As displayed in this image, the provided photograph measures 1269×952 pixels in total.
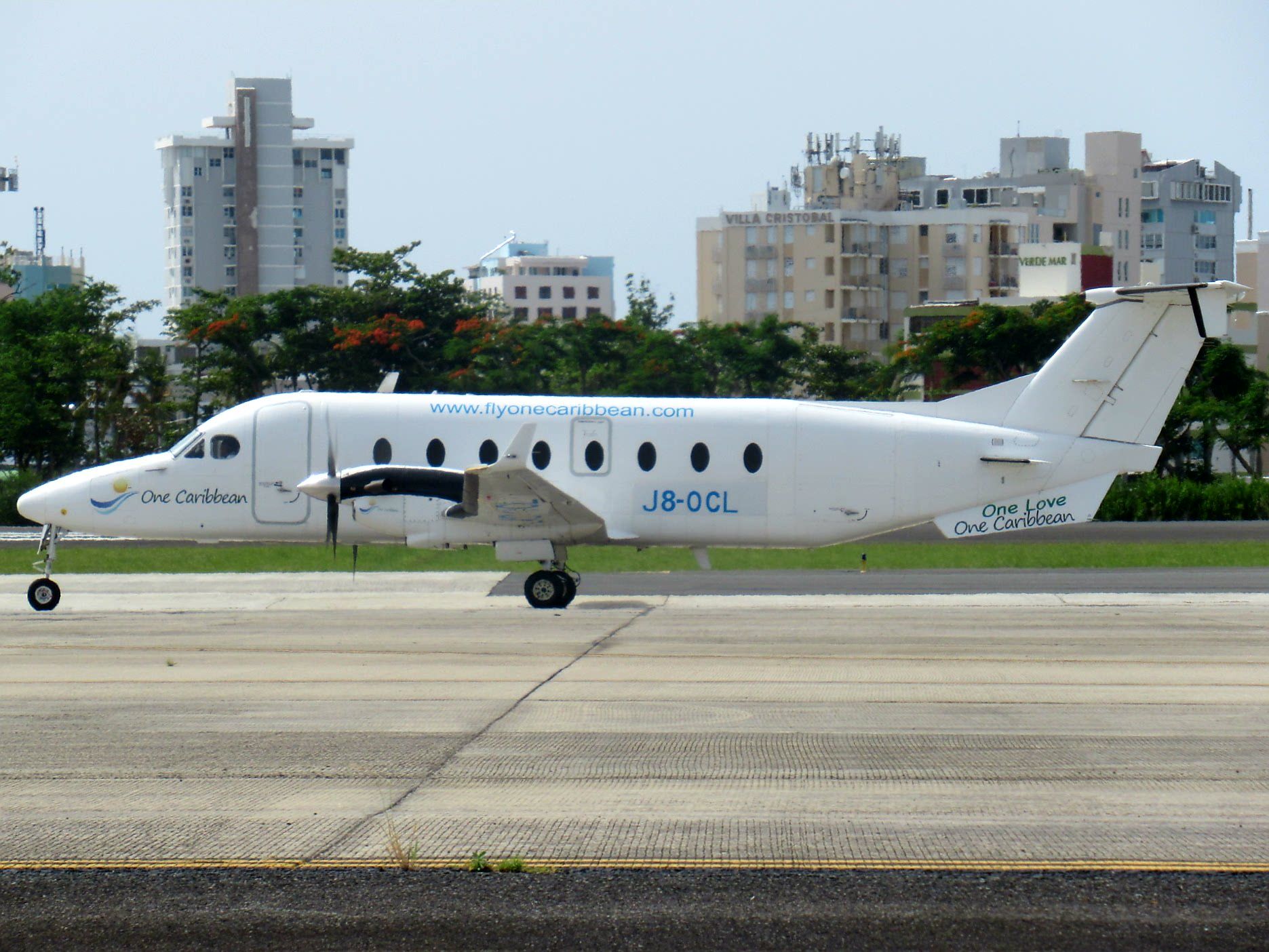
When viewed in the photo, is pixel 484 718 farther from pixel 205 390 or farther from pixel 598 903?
pixel 205 390

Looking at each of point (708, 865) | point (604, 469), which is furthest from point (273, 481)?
point (708, 865)

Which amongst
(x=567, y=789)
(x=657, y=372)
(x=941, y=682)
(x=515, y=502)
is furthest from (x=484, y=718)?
(x=657, y=372)

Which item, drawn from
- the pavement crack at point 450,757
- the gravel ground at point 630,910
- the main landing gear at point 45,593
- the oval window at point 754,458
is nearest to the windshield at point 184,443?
the main landing gear at point 45,593

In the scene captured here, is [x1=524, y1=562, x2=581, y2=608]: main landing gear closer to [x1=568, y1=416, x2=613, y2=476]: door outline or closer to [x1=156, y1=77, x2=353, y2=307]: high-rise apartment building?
[x1=568, y1=416, x2=613, y2=476]: door outline

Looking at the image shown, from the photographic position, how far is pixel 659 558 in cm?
3297

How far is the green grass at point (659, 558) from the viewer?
102 feet

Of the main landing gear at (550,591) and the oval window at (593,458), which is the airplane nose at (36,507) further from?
the oval window at (593,458)

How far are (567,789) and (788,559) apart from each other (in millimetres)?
22073

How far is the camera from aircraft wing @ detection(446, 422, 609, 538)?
21859 mm

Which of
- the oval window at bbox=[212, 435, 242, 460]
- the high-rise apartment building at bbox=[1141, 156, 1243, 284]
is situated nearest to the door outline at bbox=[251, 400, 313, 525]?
the oval window at bbox=[212, 435, 242, 460]

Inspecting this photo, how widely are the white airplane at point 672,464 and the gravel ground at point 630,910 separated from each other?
14.4 meters

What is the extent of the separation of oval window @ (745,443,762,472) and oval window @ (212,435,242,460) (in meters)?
8.19

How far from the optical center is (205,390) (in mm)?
59062

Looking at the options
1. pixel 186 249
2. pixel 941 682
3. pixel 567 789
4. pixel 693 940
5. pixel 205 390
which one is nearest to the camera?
pixel 693 940
